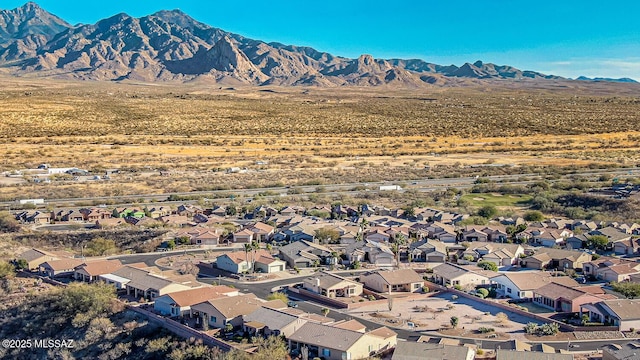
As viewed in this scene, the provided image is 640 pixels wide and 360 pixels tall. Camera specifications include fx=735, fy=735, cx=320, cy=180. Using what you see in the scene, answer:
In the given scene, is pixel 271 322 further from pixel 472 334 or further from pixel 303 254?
pixel 303 254

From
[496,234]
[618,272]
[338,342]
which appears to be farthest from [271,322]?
[496,234]

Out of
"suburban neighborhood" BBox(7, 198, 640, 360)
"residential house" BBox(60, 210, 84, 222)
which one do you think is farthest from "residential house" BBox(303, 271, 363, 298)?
"residential house" BBox(60, 210, 84, 222)

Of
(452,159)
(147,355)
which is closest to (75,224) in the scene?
(147,355)

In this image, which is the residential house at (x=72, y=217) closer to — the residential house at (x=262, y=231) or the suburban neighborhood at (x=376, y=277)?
the suburban neighborhood at (x=376, y=277)

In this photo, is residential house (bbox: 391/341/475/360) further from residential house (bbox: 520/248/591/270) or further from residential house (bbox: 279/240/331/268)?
residential house (bbox: 520/248/591/270)

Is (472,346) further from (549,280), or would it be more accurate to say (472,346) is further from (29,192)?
(29,192)

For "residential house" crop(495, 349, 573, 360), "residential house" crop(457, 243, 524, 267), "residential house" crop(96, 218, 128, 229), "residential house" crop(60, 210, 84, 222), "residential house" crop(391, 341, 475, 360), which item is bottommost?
"residential house" crop(60, 210, 84, 222)
